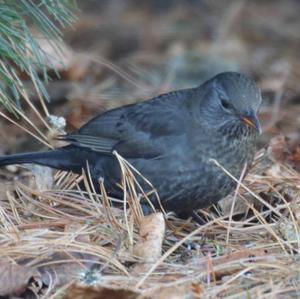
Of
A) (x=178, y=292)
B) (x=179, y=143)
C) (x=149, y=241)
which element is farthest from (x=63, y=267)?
(x=179, y=143)

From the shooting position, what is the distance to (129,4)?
992 cm

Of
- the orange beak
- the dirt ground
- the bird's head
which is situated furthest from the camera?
the bird's head

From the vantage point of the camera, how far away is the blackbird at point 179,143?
4.73 m

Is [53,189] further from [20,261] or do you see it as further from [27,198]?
[20,261]

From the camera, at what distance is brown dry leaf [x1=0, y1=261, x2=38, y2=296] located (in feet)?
11.8

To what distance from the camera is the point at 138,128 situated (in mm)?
5082

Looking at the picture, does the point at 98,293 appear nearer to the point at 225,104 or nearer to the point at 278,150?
the point at 225,104

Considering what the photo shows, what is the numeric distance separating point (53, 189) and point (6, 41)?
836 mm

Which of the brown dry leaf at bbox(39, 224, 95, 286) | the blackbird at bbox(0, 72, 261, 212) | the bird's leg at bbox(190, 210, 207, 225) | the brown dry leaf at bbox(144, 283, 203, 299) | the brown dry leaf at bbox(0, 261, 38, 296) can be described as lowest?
the bird's leg at bbox(190, 210, 207, 225)

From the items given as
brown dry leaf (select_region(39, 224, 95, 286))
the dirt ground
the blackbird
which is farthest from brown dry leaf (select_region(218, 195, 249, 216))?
brown dry leaf (select_region(39, 224, 95, 286))

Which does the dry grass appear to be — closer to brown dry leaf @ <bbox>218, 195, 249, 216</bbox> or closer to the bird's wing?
brown dry leaf @ <bbox>218, 195, 249, 216</bbox>

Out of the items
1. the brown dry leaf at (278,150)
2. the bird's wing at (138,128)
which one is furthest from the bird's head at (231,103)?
the brown dry leaf at (278,150)

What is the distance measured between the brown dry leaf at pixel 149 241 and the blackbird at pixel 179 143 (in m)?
0.65

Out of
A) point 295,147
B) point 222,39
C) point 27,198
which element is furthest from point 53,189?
point 222,39
